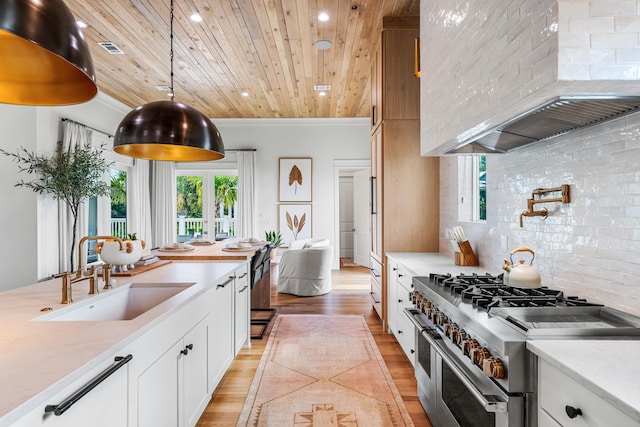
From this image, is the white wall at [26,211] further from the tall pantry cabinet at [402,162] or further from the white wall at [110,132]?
the tall pantry cabinet at [402,162]

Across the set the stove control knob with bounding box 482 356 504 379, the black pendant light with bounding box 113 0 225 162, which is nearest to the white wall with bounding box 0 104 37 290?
the black pendant light with bounding box 113 0 225 162

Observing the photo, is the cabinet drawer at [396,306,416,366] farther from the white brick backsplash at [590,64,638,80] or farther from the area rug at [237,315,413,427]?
the white brick backsplash at [590,64,638,80]

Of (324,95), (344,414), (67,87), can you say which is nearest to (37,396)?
(67,87)

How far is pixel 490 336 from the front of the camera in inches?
48.3

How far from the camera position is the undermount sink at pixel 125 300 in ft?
5.39

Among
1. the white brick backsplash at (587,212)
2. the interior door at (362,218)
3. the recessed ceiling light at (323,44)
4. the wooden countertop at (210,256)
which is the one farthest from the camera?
the interior door at (362,218)

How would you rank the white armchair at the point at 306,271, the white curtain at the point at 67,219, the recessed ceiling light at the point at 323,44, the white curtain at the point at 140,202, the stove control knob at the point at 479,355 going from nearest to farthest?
the stove control knob at the point at 479,355
the recessed ceiling light at the point at 323,44
the white curtain at the point at 67,219
the white armchair at the point at 306,271
the white curtain at the point at 140,202

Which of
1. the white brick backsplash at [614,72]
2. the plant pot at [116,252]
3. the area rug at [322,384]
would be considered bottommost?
the area rug at [322,384]

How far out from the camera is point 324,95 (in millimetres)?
5559

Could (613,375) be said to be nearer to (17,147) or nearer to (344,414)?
(344,414)

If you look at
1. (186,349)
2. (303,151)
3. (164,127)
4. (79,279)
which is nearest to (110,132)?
(303,151)

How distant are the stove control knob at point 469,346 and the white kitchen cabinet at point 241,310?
69.4 inches

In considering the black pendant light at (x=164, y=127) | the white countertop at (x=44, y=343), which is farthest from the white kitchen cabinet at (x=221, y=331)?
the black pendant light at (x=164, y=127)

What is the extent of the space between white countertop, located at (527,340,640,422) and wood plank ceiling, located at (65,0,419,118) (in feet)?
9.96
